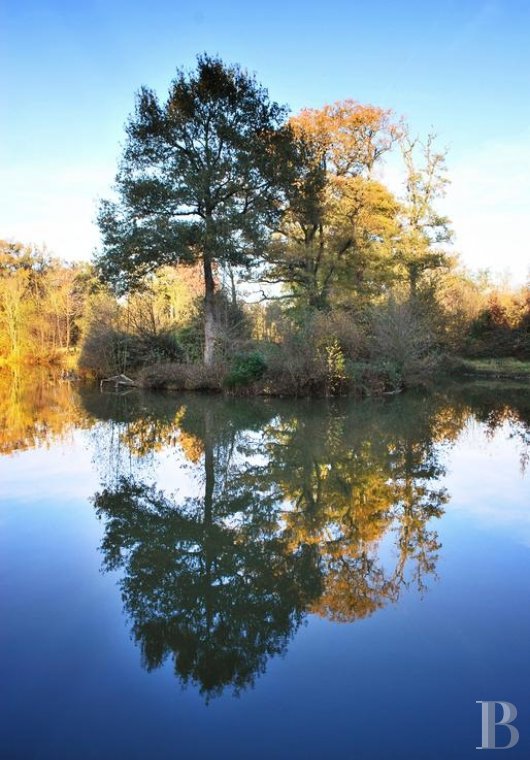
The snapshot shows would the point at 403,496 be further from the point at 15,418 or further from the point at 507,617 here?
the point at 15,418

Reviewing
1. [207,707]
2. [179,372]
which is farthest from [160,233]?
[207,707]

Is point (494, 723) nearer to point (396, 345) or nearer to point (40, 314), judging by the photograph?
point (396, 345)

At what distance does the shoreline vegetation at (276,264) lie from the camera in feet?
59.8

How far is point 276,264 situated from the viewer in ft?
79.7

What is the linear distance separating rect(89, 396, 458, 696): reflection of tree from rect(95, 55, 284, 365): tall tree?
10676 mm

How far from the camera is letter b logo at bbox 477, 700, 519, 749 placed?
2.59 m

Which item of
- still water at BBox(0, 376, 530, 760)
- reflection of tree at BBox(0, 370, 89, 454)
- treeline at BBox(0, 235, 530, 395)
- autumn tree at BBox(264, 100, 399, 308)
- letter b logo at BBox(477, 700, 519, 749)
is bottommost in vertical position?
letter b logo at BBox(477, 700, 519, 749)

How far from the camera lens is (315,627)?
363 cm

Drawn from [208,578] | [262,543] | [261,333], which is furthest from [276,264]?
[208,578]

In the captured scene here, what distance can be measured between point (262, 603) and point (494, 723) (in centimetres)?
170

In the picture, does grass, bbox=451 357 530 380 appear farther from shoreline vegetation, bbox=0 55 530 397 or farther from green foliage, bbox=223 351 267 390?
green foliage, bbox=223 351 267 390

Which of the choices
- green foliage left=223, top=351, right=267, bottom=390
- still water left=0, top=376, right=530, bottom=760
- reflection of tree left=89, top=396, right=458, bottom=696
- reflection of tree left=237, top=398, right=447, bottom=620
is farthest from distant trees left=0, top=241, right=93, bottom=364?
still water left=0, top=376, right=530, bottom=760

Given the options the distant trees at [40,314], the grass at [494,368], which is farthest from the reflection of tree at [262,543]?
the distant trees at [40,314]

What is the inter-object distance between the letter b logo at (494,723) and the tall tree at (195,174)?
16.8 metres
